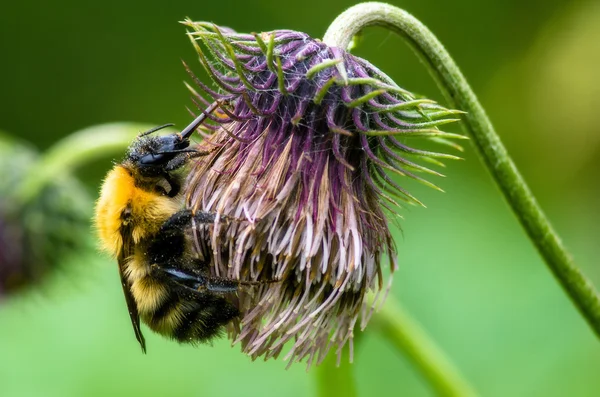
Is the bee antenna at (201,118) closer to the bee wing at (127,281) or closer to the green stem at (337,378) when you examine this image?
the bee wing at (127,281)

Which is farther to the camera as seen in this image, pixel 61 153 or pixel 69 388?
pixel 69 388

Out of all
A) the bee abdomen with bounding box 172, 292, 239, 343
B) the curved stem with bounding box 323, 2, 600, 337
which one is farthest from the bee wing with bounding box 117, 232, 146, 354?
the curved stem with bounding box 323, 2, 600, 337

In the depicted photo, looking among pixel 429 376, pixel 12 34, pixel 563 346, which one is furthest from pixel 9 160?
pixel 12 34

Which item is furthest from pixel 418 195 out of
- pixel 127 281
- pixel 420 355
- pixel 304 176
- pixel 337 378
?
pixel 304 176

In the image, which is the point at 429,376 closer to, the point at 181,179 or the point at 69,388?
the point at 181,179

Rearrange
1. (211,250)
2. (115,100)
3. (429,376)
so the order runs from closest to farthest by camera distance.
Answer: (211,250) → (429,376) → (115,100)
